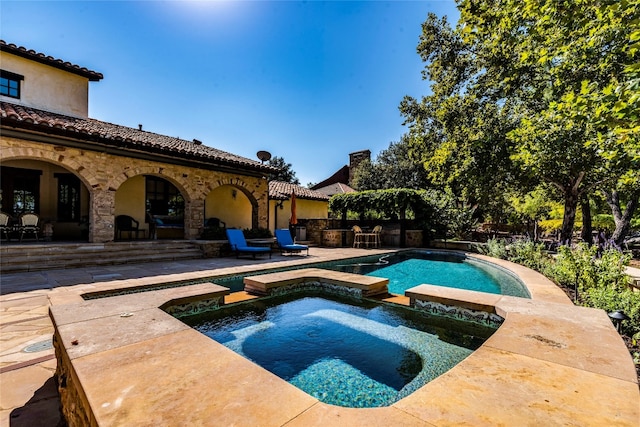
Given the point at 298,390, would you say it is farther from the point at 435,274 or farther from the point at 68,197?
the point at 68,197

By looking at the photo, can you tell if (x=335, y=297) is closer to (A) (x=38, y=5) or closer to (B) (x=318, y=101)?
(A) (x=38, y=5)

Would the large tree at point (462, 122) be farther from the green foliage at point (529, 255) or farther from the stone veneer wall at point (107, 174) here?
the stone veneer wall at point (107, 174)

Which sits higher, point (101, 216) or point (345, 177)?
point (345, 177)

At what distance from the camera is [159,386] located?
1.83m

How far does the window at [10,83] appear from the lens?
1067 cm

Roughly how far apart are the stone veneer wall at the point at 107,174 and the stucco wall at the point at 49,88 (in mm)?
4051

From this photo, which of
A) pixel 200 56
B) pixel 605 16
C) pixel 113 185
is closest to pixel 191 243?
pixel 113 185

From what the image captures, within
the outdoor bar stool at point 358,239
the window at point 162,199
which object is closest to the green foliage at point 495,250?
the outdoor bar stool at point 358,239

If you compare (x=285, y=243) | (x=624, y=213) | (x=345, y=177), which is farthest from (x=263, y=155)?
(x=345, y=177)

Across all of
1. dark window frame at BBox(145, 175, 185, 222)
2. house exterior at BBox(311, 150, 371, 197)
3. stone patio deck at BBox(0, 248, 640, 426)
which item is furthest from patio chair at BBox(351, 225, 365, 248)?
house exterior at BBox(311, 150, 371, 197)

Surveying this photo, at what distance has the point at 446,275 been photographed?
903cm

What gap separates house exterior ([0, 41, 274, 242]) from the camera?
29.1 feet

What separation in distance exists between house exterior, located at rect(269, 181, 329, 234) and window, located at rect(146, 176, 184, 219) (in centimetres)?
534

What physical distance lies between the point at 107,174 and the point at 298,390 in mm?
10788
